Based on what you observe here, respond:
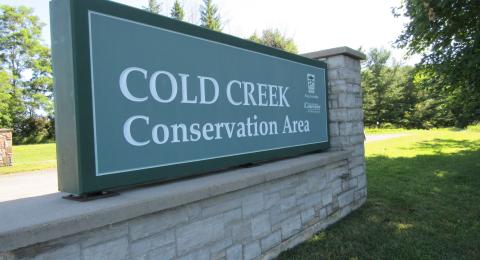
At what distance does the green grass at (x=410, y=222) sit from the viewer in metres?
3.87

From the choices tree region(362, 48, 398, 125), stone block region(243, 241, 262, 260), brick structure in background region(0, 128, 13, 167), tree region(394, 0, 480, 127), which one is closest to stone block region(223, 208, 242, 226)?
stone block region(243, 241, 262, 260)

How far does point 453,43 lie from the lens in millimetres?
9648

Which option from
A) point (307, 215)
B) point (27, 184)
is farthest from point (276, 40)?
point (307, 215)

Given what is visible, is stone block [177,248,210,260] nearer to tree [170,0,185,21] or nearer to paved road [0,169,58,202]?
paved road [0,169,58,202]

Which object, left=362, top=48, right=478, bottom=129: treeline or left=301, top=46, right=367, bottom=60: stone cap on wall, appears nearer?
left=301, top=46, right=367, bottom=60: stone cap on wall

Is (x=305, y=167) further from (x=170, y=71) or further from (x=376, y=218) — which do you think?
(x=170, y=71)

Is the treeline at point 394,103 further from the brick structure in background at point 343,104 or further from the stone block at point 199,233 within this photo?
the stone block at point 199,233

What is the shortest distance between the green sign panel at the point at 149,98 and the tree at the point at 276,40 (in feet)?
106

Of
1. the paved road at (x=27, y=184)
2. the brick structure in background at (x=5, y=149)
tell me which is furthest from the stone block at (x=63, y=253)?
the brick structure in background at (x=5, y=149)

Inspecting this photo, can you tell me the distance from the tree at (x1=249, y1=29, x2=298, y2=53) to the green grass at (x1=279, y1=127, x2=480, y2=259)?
28.6 meters

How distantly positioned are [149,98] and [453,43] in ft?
31.2

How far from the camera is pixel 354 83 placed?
5.77 meters

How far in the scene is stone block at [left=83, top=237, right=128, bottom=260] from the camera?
2252 mm

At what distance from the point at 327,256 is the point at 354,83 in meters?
3.00
